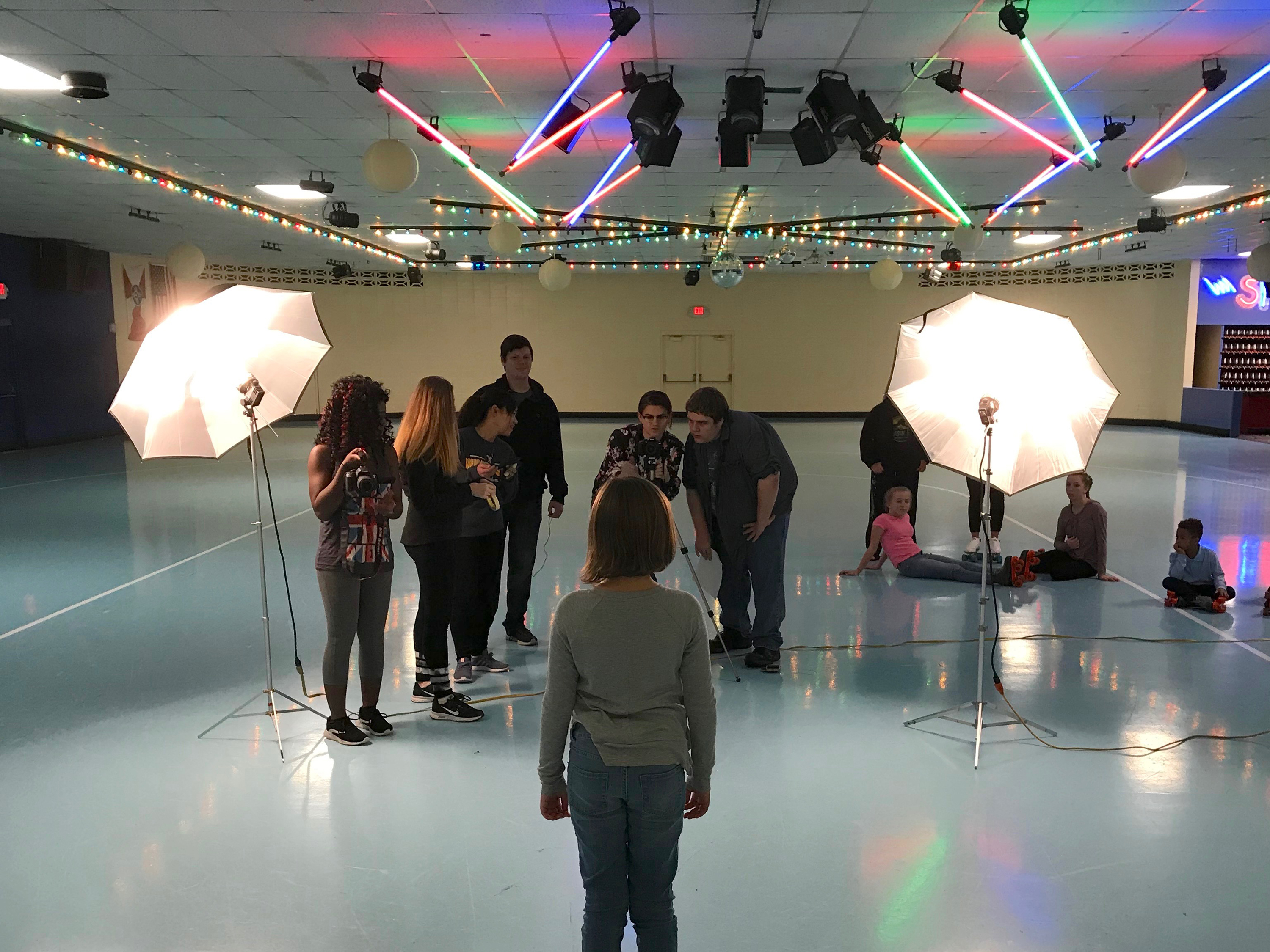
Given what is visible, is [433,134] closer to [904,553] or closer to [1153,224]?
[904,553]

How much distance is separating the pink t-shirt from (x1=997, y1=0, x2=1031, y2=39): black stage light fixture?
3.19m

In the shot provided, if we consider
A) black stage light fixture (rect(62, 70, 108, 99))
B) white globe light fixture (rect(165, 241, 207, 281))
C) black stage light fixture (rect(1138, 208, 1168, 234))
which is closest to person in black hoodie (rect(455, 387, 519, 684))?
black stage light fixture (rect(62, 70, 108, 99))

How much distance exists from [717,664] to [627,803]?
2.90 metres

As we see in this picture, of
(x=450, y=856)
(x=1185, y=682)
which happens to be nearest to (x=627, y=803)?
(x=450, y=856)

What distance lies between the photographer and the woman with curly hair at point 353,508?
340cm

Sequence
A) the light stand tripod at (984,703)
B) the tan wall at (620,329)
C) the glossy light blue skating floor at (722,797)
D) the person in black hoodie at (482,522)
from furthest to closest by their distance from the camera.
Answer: the tan wall at (620,329) → the person in black hoodie at (482,522) → the light stand tripod at (984,703) → the glossy light blue skating floor at (722,797)

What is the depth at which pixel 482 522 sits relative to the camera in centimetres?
411

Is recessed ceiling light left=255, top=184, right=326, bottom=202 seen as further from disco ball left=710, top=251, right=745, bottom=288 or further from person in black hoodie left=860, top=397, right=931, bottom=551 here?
person in black hoodie left=860, top=397, right=931, bottom=551

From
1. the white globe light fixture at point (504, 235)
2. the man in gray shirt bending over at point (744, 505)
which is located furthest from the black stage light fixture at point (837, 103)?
the white globe light fixture at point (504, 235)

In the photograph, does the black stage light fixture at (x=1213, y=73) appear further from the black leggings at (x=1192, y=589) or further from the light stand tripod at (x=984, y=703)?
the light stand tripod at (x=984, y=703)

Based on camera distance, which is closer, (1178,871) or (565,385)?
(1178,871)

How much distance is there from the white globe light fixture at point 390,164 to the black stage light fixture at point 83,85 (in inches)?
84.6

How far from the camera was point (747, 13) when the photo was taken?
572cm

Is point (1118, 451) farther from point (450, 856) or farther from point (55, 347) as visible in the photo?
point (55, 347)
